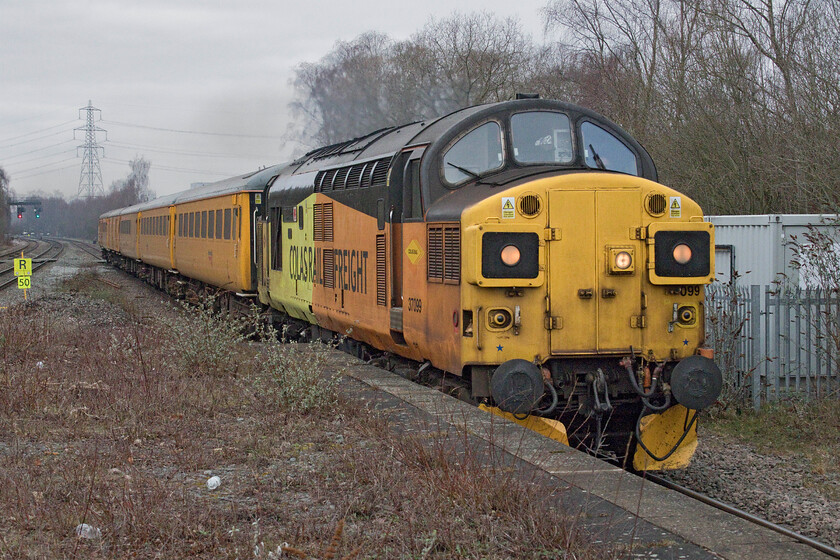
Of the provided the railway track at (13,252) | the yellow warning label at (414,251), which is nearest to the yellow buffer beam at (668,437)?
the yellow warning label at (414,251)

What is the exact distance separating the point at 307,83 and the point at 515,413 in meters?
47.7

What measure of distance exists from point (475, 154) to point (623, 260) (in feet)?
5.62

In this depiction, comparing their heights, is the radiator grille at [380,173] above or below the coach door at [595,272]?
above

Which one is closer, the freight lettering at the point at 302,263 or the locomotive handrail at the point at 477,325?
the locomotive handrail at the point at 477,325

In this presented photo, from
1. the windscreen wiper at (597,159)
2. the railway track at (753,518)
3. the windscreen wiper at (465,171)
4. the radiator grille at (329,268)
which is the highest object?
the windscreen wiper at (597,159)

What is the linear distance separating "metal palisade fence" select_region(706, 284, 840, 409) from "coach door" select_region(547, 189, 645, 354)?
120 inches

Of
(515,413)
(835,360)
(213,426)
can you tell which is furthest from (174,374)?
(835,360)

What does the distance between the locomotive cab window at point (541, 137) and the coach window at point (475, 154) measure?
16cm

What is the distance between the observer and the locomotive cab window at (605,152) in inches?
327

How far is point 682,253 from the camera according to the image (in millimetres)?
7215

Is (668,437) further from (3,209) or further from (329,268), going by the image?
(3,209)

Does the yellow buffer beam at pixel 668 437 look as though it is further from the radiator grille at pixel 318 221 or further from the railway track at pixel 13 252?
the railway track at pixel 13 252

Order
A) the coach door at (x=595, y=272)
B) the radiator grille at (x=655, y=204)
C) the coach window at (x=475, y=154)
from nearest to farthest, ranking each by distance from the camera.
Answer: the coach door at (x=595, y=272) < the radiator grille at (x=655, y=204) < the coach window at (x=475, y=154)

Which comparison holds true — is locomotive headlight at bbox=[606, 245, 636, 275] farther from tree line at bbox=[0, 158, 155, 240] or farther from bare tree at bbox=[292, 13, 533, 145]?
tree line at bbox=[0, 158, 155, 240]
